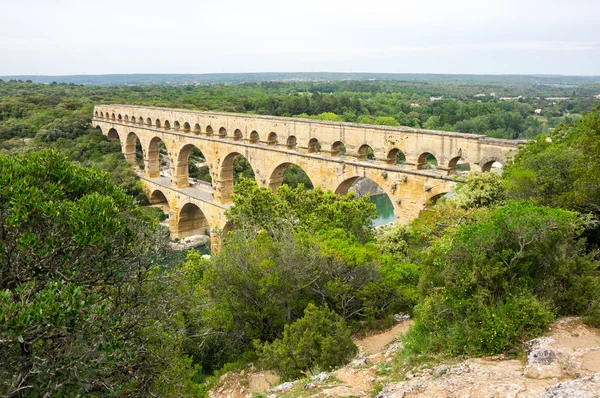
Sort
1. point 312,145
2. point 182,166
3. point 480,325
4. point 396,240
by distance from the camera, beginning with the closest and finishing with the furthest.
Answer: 1. point 480,325
2. point 396,240
3. point 312,145
4. point 182,166

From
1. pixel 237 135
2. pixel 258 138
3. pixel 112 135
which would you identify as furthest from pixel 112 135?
pixel 258 138

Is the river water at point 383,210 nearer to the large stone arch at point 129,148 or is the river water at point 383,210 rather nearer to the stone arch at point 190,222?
the stone arch at point 190,222

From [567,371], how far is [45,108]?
57.2m

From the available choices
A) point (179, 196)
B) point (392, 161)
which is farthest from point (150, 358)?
point (179, 196)

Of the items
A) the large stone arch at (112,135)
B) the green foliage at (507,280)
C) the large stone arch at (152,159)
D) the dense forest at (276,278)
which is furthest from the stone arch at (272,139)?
the large stone arch at (112,135)

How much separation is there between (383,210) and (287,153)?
1912cm

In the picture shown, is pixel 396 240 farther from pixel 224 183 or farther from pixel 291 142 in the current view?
pixel 224 183

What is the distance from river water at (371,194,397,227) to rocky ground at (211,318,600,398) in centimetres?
2566

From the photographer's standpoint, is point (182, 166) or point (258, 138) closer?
point (258, 138)

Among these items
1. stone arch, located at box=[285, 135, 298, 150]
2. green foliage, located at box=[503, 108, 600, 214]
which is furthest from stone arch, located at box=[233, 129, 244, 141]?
green foliage, located at box=[503, 108, 600, 214]

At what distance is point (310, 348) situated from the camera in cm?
786

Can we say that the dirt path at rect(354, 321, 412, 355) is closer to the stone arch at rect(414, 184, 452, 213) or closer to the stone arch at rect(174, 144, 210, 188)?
the stone arch at rect(414, 184, 452, 213)

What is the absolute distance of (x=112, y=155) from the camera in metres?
35.2

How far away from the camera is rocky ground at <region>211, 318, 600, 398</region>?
16.8 feet
